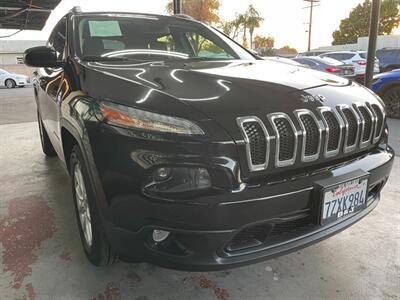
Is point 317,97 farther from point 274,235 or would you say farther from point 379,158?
point 274,235

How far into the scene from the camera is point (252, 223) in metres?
1.55

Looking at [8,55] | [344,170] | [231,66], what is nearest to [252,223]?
[344,170]

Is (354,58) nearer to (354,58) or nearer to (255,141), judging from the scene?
(354,58)

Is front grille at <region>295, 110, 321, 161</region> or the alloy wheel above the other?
front grille at <region>295, 110, 321, 161</region>

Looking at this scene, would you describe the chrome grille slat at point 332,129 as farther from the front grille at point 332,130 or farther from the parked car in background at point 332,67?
the parked car in background at point 332,67

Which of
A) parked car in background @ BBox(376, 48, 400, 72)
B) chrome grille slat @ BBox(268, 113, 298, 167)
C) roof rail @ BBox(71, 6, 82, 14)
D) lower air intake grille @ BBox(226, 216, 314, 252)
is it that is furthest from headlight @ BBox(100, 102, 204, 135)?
parked car in background @ BBox(376, 48, 400, 72)

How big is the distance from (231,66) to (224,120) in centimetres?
96

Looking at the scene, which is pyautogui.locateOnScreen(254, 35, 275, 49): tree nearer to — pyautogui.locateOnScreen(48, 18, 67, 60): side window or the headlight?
pyautogui.locateOnScreen(48, 18, 67, 60): side window

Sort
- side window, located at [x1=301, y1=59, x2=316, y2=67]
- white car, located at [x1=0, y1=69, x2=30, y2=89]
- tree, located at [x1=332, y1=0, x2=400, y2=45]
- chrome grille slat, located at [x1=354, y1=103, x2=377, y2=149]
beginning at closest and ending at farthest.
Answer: chrome grille slat, located at [x1=354, y1=103, x2=377, y2=149] → side window, located at [x1=301, y1=59, x2=316, y2=67] → white car, located at [x1=0, y1=69, x2=30, y2=89] → tree, located at [x1=332, y1=0, x2=400, y2=45]

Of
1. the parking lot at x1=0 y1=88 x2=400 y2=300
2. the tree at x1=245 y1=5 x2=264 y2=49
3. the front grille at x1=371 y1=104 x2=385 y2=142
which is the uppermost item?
the tree at x1=245 y1=5 x2=264 y2=49

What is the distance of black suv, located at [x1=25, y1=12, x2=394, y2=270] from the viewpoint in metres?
1.50

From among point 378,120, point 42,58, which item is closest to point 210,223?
point 378,120

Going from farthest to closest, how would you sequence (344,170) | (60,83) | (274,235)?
(60,83), (344,170), (274,235)

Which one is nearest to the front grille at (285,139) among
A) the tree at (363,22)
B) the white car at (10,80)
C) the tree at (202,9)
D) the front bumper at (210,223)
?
the front bumper at (210,223)
